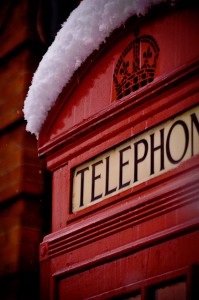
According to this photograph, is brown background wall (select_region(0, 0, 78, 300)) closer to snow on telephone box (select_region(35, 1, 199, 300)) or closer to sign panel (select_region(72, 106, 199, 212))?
snow on telephone box (select_region(35, 1, 199, 300))

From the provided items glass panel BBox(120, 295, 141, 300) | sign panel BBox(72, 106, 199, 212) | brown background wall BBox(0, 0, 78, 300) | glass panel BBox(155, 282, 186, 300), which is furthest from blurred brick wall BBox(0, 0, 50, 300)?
glass panel BBox(155, 282, 186, 300)

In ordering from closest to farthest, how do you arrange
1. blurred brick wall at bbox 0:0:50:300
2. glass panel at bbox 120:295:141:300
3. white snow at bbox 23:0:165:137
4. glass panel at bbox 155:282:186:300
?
glass panel at bbox 155:282:186:300
glass panel at bbox 120:295:141:300
white snow at bbox 23:0:165:137
blurred brick wall at bbox 0:0:50:300

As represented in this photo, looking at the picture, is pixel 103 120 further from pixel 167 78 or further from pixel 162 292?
pixel 162 292

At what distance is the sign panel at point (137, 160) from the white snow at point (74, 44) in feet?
0.93

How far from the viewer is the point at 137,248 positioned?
5.64 feet

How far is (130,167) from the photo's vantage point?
1801 mm

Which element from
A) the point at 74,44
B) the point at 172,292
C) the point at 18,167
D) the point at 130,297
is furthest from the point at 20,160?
the point at 172,292

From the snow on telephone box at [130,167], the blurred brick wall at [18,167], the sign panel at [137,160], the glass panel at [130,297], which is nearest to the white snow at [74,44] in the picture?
the snow on telephone box at [130,167]

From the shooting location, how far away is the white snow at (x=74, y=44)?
188cm

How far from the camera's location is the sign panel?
1655 mm

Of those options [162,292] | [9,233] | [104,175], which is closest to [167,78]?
[104,175]

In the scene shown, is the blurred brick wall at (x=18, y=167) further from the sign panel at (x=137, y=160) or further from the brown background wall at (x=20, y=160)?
the sign panel at (x=137, y=160)

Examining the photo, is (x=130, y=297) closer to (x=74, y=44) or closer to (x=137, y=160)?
(x=137, y=160)

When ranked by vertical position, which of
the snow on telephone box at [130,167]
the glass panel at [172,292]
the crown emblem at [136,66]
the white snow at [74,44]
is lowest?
the glass panel at [172,292]
